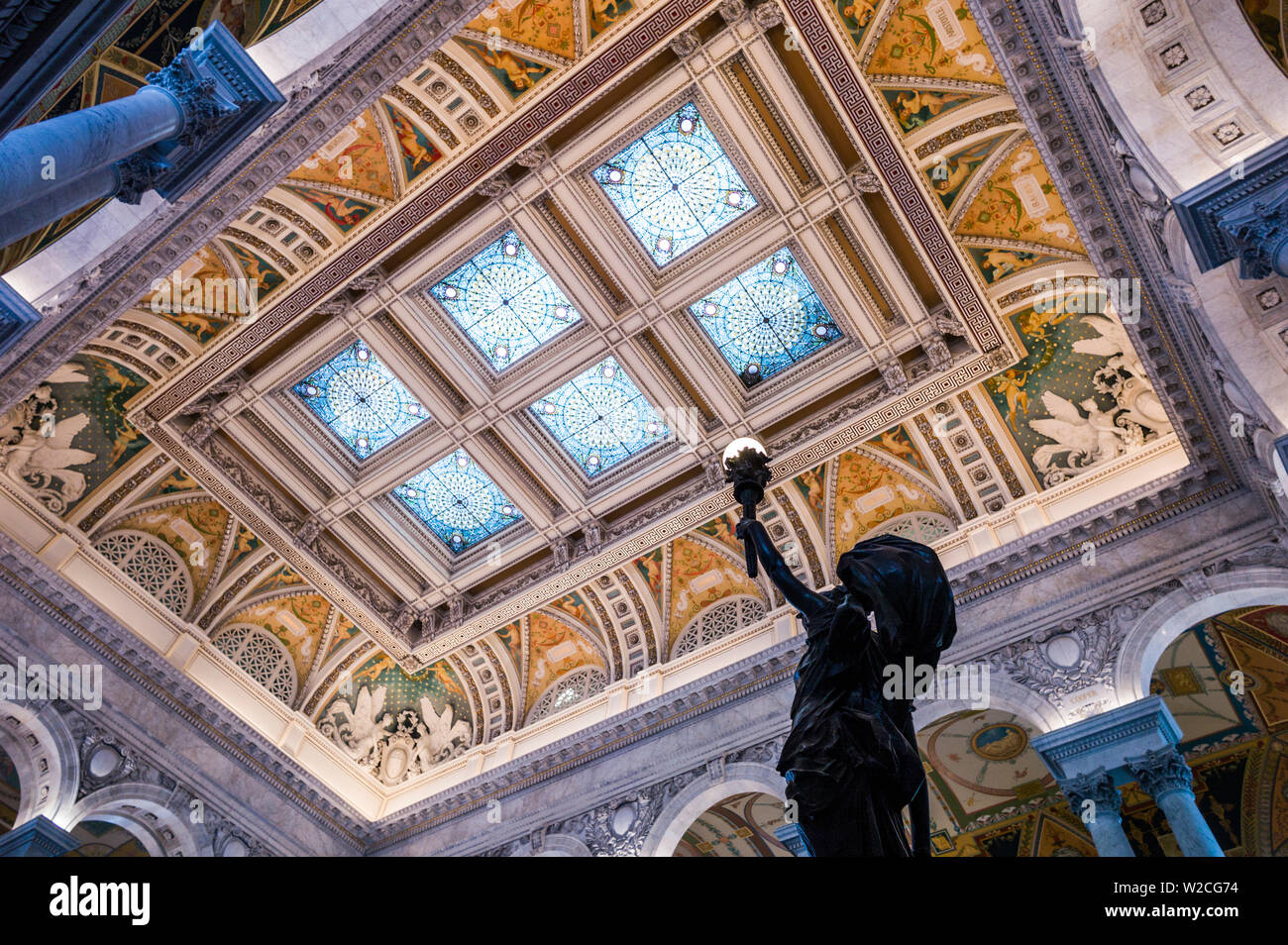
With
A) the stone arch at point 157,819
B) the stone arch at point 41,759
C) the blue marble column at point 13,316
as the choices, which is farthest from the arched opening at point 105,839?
the blue marble column at point 13,316

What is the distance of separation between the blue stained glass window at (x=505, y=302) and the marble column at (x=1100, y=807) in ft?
26.1

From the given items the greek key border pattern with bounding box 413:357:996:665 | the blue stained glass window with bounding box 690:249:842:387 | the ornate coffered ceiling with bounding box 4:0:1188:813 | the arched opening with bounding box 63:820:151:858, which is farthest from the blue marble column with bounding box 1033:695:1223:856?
the arched opening with bounding box 63:820:151:858

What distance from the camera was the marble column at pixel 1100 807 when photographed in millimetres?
8602

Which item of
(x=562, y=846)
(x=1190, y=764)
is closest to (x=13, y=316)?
(x=562, y=846)

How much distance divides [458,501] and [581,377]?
2.91 metres

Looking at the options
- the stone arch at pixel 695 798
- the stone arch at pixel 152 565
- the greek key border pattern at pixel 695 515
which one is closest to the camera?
the stone arch at pixel 695 798

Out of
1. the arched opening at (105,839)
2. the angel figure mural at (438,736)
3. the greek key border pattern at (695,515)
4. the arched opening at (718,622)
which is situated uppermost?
the greek key border pattern at (695,515)

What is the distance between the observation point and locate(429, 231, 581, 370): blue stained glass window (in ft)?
40.5

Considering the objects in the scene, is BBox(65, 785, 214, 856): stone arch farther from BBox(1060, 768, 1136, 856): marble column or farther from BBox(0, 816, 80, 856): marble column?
BBox(1060, 768, 1136, 856): marble column

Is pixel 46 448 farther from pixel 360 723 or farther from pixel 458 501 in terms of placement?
pixel 360 723

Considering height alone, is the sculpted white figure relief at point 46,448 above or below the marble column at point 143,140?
above

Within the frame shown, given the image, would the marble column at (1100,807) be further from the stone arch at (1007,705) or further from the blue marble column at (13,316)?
the blue marble column at (13,316)
